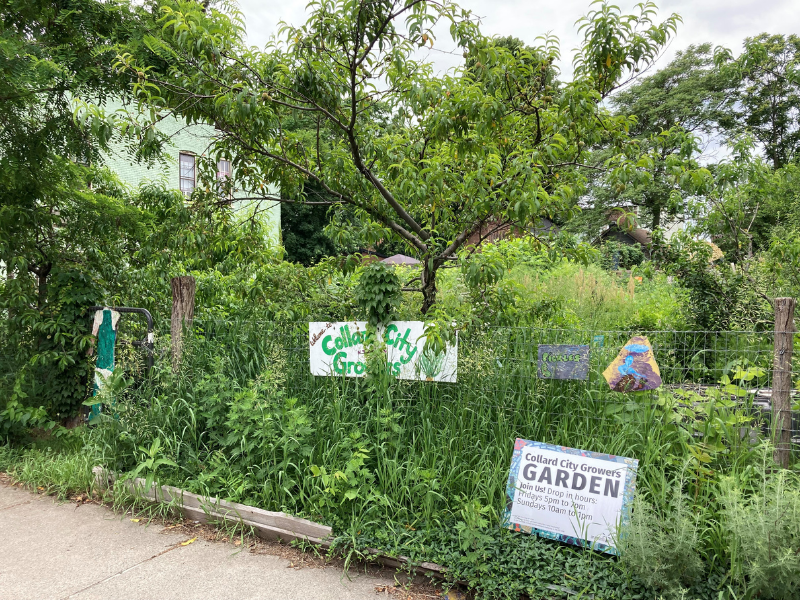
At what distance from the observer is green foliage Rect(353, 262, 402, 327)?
14.0 feet

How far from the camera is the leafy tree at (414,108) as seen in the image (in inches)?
160

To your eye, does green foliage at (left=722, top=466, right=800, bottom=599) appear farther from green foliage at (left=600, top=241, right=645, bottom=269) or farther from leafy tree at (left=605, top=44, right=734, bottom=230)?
leafy tree at (left=605, top=44, right=734, bottom=230)

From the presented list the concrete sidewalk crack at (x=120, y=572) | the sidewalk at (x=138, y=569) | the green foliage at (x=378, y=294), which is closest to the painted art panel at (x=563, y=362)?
the green foliage at (x=378, y=294)

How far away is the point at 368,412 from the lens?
13.8 ft

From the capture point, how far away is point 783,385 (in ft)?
10.8

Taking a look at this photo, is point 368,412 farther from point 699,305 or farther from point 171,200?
point 699,305

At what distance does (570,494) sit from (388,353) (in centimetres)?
177

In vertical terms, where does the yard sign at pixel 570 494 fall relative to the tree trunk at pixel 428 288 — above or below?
below

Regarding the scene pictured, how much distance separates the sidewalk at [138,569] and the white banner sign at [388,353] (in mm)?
1521

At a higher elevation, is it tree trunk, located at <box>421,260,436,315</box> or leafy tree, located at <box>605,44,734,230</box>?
leafy tree, located at <box>605,44,734,230</box>

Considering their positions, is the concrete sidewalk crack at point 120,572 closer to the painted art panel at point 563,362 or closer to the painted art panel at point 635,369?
the painted art panel at point 563,362

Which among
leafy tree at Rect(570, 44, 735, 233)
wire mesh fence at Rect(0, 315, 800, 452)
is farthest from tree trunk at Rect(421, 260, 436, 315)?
leafy tree at Rect(570, 44, 735, 233)

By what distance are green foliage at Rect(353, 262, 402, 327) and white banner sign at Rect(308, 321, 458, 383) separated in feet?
0.38

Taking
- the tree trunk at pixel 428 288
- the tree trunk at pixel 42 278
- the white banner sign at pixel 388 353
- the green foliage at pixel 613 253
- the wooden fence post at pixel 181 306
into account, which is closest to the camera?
the white banner sign at pixel 388 353
